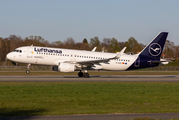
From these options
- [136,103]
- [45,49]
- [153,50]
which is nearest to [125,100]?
[136,103]

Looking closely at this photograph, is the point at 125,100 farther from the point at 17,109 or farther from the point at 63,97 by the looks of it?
the point at 17,109

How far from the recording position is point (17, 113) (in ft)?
43.1

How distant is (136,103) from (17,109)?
313 inches

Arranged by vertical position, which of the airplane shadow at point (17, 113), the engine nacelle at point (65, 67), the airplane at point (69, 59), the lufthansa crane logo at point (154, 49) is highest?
the lufthansa crane logo at point (154, 49)

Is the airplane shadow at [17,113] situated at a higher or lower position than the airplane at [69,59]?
lower

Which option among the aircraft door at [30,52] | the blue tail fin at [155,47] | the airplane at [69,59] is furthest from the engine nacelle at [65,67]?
the blue tail fin at [155,47]

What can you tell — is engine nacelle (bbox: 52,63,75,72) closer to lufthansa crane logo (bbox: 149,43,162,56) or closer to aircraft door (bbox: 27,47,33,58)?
aircraft door (bbox: 27,47,33,58)

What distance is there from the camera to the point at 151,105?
16.3m

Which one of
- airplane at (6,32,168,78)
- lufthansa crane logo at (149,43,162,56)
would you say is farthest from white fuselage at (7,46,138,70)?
lufthansa crane logo at (149,43,162,56)

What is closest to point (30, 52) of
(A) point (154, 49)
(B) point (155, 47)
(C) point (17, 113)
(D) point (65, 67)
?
(D) point (65, 67)

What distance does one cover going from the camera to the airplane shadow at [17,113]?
12070 millimetres

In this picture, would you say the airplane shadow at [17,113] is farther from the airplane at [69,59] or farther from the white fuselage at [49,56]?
the white fuselage at [49,56]

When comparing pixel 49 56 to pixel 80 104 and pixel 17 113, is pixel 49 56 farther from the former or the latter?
pixel 17 113

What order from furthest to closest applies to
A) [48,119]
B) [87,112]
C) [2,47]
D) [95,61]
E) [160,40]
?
[2,47] → [160,40] → [95,61] → [87,112] → [48,119]
